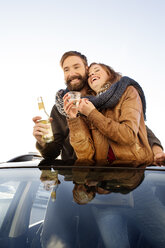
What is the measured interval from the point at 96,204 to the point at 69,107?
1.18m

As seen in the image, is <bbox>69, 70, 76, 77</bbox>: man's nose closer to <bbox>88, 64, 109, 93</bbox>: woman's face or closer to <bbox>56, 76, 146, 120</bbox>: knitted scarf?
<bbox>88, 64, 109, 93</bbox>: woman's face

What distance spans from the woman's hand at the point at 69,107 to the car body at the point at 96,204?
Result: 2.97 feet

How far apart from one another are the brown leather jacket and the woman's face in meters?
0.30

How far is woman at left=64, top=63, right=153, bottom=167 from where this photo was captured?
6.47 feet

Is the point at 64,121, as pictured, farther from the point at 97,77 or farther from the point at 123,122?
the point at 123,122

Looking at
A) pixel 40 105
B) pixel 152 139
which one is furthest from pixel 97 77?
pixel 152 139

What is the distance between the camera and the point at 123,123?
6.48 feet

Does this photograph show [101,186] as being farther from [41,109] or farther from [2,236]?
[41,109]

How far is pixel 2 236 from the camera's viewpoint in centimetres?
125

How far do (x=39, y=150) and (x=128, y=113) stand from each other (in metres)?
0.99

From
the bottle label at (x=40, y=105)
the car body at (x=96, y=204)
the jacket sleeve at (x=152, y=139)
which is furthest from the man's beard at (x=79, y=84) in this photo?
the car body at (x=96, y=204)

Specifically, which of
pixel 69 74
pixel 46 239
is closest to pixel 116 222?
pixel 46 239

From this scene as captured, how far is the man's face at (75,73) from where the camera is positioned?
256cm

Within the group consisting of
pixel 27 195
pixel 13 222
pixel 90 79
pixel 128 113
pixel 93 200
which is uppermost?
pixel 90 79
